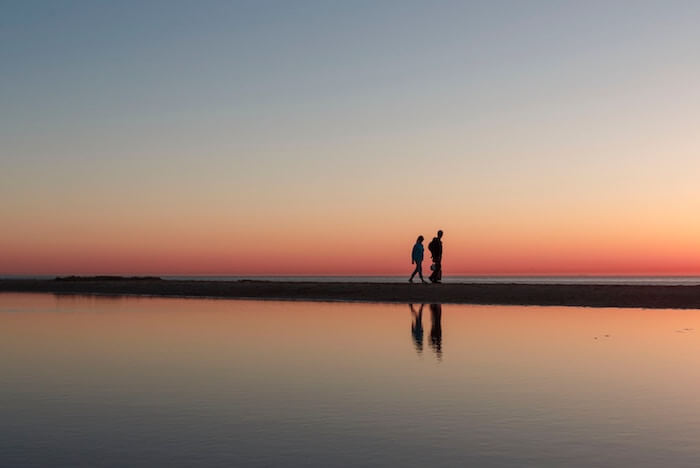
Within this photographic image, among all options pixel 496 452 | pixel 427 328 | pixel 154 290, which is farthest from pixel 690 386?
pixel 154 290

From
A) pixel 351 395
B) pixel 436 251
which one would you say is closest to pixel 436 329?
pixel 351 395

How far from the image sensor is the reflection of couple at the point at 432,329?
740 inches

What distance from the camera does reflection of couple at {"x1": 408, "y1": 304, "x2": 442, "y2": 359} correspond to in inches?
740

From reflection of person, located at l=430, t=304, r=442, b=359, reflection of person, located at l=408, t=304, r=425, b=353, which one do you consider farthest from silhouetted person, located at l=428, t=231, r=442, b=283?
reflection of person, located at l=408, t=304, r=425, b=353

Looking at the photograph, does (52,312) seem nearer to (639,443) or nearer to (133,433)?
(133,433)

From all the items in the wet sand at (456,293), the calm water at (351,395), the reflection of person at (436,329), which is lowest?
the calm water at (351,395)

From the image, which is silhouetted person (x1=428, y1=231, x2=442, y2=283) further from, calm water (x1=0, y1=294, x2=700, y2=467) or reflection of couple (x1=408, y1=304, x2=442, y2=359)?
calm water (x1=0, y1=294, x2=700, y2=467)

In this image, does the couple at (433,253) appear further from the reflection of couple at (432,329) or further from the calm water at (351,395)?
the calm water at (351,395)

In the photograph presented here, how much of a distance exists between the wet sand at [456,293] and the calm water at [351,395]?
10.5 metres

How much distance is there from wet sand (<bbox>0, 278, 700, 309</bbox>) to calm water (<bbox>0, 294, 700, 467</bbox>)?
34.6 feet

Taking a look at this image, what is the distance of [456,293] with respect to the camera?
38406 millimetres

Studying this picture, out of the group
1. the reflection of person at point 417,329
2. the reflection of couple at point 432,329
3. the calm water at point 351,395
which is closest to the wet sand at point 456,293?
the reflection of couple at point 432,329

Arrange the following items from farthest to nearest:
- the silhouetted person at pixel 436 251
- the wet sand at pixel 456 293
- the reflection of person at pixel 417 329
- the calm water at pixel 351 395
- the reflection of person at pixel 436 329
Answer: the silhouetted person at pixel 436 251
the wet sand at pixel 456 293
the reflection of person at pixel 417 329
the reflection of person at pixel 436 329
the calm water at pixel 351 395

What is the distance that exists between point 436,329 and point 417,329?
533 millimetres
